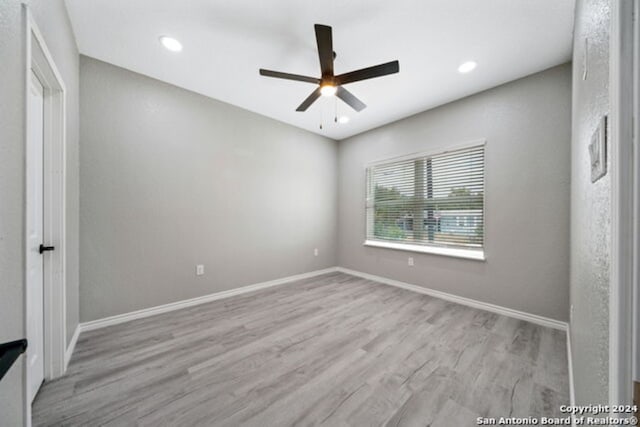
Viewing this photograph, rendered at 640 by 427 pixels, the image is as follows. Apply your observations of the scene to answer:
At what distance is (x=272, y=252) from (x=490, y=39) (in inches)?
138

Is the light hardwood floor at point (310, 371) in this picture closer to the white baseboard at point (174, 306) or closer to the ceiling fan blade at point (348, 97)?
the white baseboard at point (174, 306)

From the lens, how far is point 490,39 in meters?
2.03

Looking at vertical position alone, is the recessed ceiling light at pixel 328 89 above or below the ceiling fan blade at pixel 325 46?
below

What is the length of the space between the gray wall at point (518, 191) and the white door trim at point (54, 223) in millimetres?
3700

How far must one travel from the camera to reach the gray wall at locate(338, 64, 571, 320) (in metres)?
2.34

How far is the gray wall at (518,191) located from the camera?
7.66ft

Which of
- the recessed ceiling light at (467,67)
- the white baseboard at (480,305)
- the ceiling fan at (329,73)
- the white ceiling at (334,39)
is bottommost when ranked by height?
the white baseboard at (480,305)

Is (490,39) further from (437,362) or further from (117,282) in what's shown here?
(117,282)

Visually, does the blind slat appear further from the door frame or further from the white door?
the white door

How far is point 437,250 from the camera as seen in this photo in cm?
324

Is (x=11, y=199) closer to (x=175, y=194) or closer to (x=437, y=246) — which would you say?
(x=175, y=194)

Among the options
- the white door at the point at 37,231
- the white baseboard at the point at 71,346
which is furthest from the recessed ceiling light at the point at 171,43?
the white baseboard at the point at 71,346

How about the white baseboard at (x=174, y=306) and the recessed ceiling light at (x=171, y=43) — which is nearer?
the recessed ceiling light at (x=171, y=43)

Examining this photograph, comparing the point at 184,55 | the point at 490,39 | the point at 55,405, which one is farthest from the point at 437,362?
the point at 184,55
